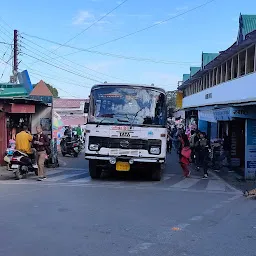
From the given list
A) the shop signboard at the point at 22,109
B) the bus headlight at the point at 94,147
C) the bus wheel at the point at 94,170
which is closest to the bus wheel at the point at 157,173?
the bus wheel at the point at 94,170

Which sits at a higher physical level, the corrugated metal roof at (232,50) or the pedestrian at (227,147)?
the corrugated metal roof at (232,50)

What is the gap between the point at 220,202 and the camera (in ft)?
31.7

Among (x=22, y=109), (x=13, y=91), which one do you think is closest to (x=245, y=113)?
(x=22, y=109)

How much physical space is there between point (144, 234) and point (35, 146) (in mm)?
7723

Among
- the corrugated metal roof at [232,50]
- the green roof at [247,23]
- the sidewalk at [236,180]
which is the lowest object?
the sidewalk at [236,180]

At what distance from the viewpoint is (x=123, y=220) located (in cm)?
735

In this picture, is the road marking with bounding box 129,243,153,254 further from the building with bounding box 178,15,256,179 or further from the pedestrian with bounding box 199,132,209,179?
the pedestrian with bounding box 199,132,209,179

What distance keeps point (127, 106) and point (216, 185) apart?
383 centimetres

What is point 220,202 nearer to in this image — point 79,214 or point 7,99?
point 79,214

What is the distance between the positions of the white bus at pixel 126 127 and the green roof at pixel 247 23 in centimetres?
852

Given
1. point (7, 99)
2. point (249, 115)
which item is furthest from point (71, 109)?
point (249, 115)

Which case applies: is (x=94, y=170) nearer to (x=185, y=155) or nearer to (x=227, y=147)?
(x=185, y=155)

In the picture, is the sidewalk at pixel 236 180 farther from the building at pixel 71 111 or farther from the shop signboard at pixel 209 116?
the building at pixel 71 111

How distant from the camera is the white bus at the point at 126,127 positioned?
12.3 meters
